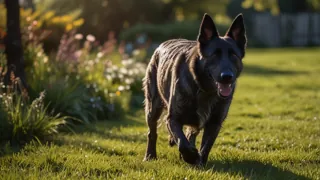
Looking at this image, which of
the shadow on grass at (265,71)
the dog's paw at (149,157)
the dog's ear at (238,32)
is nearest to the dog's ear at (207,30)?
the dog's ear at (238,32)

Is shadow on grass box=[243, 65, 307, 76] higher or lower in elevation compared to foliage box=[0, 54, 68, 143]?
lower

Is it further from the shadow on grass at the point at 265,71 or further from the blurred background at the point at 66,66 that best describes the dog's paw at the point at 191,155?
the shadow on grass at the point at 265,71

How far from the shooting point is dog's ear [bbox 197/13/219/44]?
546 cm

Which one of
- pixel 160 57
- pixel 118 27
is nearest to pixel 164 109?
pixel 160 57

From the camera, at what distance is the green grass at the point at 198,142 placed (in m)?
5.12

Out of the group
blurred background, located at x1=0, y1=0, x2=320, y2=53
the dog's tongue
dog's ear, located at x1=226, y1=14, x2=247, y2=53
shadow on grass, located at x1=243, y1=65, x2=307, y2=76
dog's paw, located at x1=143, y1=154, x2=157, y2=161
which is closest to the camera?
the dog's tongue

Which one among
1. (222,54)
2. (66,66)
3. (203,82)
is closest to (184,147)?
(203,82)

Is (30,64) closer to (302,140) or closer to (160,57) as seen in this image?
(160,57)

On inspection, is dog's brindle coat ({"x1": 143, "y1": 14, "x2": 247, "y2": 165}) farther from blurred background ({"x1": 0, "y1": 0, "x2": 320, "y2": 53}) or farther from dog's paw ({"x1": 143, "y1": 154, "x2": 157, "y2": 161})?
blurred background ({"x1": 0, "y1": 0, "x2": 320, "y2": 53})

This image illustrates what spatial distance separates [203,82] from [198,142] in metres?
2.04

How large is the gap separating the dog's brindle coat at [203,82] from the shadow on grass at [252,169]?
0.67 feet

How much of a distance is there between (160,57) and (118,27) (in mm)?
26435

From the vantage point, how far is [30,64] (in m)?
9.68

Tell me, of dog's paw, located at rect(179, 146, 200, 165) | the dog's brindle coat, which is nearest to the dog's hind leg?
the dog's brindle coat
